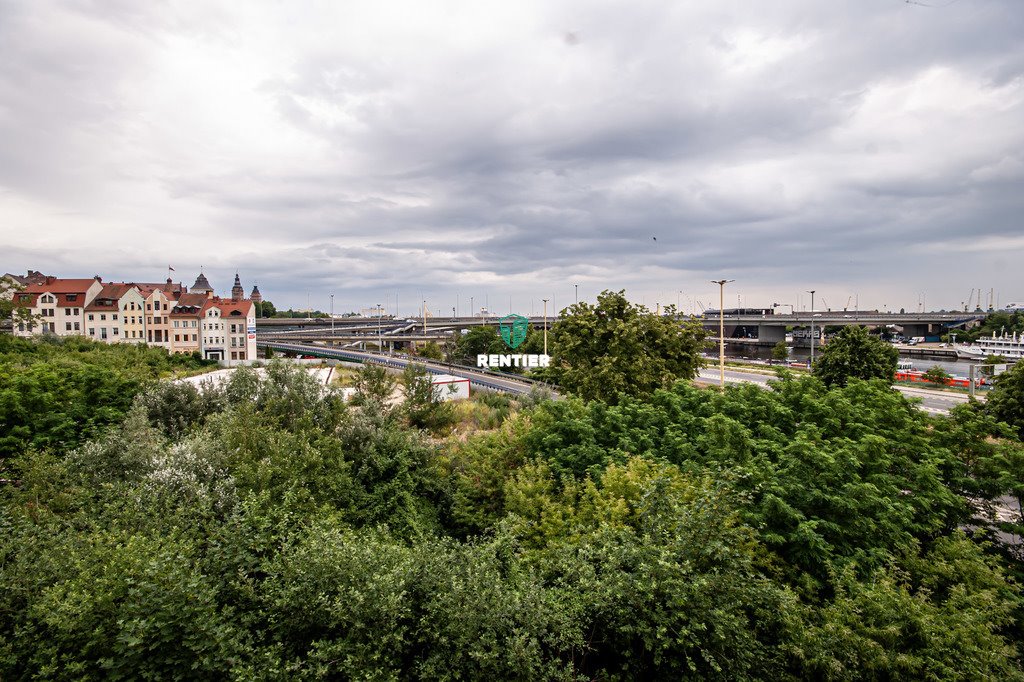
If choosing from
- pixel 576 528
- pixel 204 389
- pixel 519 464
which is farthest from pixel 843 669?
pixel 204 389

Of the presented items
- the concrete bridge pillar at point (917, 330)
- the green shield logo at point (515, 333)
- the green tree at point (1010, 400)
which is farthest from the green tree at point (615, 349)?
the concrete bridge pillar at point (917, 330)

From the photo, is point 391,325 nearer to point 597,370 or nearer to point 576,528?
point 597,370

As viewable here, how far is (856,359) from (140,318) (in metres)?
95.1

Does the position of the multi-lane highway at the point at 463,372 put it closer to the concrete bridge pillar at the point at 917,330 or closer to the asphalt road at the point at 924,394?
the asphalt road at the point at 924,394

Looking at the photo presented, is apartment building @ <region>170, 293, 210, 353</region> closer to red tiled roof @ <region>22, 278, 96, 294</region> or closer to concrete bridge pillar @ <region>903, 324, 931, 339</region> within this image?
red tiled roof @ <region>22, 278, 96, 294</region>

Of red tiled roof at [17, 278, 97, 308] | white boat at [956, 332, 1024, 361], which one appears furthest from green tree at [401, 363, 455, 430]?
red tiled roof at [17, 278, 97, 308]

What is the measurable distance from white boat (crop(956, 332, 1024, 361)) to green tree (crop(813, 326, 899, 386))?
1661 inches

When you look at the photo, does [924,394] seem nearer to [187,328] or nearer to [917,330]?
[187,328]

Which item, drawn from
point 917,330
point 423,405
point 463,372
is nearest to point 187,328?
point 463,372

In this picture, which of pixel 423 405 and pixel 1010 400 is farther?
pixel 423 405

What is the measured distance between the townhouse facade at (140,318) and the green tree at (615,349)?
64929 millimetres

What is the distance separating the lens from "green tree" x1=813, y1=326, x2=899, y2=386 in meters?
36.3

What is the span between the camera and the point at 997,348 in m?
75.6

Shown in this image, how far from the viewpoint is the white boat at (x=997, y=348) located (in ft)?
229
